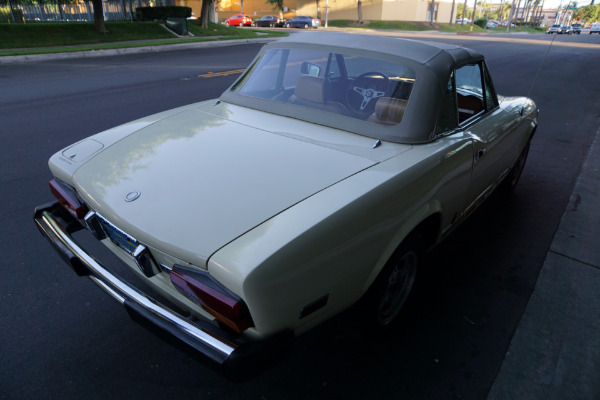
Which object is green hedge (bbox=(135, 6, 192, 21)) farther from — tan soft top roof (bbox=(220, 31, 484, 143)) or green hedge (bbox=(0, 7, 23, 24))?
tan soft top roof (bbox=(220, 31, 484, 143))

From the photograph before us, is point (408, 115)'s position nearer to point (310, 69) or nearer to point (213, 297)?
point (310, 69)

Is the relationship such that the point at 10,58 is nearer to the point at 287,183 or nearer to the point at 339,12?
the point at 287,183

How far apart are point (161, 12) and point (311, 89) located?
26795 millimetres

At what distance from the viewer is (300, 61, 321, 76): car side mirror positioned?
3117 mm

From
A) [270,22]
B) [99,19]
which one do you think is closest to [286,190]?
[99,19]

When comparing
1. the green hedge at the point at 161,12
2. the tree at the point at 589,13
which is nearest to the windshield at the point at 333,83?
the green hedge at the point at 161,12

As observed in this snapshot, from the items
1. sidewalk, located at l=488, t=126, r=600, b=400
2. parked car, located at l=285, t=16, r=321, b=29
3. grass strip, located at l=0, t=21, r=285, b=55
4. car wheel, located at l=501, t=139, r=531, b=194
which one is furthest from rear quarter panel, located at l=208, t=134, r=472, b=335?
parked car, located at l=285, t=16, r=321, b=29

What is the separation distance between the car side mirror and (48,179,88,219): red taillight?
1.80 m

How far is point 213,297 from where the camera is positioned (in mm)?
1656

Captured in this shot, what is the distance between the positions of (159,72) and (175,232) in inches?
442

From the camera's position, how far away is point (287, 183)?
2.00 meters

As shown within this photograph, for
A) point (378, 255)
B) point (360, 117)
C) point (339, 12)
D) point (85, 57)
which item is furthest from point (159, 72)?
point (339, 12)

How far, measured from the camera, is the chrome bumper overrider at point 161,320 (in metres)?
1.66

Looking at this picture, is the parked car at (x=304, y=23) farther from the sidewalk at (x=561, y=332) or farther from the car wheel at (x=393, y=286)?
the car wheel at (x=393, y=286)
